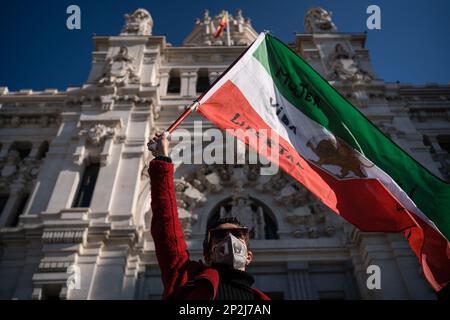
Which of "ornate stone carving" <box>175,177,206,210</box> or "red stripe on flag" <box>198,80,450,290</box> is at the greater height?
"ornate stone carving" <box>175,177,206,210</box>

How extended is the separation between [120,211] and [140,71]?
879 cm

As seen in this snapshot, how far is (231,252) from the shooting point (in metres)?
3.66

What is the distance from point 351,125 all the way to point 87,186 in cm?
924

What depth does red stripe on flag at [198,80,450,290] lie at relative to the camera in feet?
17.9

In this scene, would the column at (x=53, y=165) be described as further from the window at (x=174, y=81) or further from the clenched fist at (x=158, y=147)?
the clenched fist at (x=158, y=147)

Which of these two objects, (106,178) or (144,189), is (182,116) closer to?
(106,178)

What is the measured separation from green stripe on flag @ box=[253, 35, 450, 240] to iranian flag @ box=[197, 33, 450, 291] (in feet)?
0.06

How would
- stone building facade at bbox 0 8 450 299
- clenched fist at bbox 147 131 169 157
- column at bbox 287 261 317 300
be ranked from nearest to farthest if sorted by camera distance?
clenched fist at bbox 147 131 169 157, stone building facade at bbox 0 8 450 299, column at bbox 287 261 317 300

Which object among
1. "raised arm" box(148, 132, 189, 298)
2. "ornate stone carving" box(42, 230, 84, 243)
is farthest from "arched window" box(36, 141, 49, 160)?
"raised arm" box(148, 132, 189, 298)

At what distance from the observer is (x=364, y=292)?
31.7 ft

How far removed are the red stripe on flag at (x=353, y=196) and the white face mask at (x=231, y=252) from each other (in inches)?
112

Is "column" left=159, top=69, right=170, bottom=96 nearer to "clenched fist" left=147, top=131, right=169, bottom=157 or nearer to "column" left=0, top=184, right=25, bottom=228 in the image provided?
"column" left=0, top=184, right=25, bottom=228
